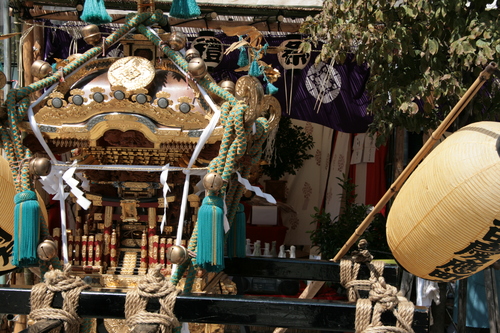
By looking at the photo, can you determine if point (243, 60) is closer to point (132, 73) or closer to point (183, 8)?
point (183, 8)

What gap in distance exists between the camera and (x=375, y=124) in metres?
5.71

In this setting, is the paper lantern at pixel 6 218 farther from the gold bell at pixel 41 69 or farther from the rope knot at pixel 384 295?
the rope knot at pixel 384 295

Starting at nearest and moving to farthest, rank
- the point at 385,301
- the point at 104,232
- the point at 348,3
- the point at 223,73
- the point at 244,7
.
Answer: the point at 385,301
the point at 104,232
the point at 348,3
the point at 244,7
the point at 223,73

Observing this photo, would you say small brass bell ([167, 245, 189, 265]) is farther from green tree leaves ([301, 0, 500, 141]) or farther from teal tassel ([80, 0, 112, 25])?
green tree leaves ([301, 0, 500, 141])

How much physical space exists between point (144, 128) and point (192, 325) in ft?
4.59

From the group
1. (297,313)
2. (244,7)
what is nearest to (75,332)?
(297,313)

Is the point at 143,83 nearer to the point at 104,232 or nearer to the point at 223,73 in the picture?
the point at 104,232

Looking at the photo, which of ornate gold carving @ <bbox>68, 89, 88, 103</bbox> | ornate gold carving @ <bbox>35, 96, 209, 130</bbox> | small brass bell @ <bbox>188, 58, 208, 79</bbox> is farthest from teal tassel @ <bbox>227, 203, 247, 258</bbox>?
ornate gold carving @ <bbox>68, 89, 88, 103</bbox>

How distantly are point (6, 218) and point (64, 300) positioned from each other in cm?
125

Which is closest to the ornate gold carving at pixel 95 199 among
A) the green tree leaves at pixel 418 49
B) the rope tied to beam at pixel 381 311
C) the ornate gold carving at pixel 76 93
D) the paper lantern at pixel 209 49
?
the ornate gold carving at pixel 76 93

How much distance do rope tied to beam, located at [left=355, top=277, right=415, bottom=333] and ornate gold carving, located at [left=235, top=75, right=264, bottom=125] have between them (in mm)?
1267

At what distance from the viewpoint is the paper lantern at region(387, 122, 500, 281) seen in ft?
9.64

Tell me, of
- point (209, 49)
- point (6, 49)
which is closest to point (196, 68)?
point (6, 49)

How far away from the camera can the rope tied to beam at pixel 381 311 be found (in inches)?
97.7
